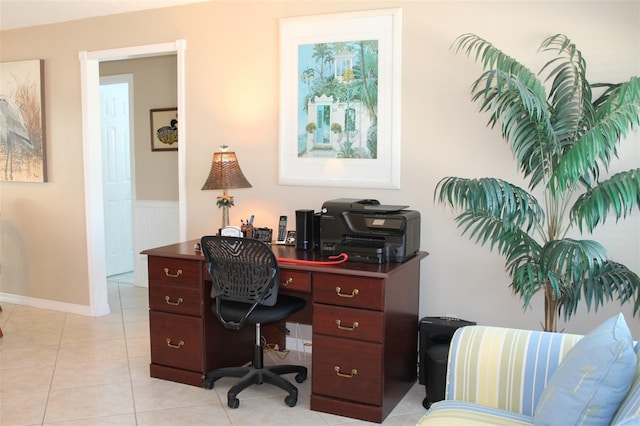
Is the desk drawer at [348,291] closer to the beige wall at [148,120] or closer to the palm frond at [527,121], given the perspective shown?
the palm frond at [527,121]

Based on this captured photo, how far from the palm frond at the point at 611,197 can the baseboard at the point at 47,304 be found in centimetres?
378

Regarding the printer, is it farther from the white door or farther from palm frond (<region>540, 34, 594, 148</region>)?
the white door

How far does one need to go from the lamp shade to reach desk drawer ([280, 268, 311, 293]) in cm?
82

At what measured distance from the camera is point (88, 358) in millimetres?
3777

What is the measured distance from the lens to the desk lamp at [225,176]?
3.60 meters

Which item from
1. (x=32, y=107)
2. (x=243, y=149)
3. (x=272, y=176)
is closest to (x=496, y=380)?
(x=272, y=176)

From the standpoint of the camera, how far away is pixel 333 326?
2.95 m

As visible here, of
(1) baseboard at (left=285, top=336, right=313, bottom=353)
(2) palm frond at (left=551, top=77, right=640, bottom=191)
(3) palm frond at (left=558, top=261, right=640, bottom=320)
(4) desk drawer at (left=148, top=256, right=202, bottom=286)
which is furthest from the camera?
(1) baseboard at (left=285, top=336, right=313, bottom=353)

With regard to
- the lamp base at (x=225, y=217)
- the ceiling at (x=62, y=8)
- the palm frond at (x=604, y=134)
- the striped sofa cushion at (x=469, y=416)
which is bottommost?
the striped sofa cushion at (x=469, y=416)

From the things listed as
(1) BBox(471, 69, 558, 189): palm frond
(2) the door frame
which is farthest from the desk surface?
(2) the door frame

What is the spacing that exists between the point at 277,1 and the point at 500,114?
5.41 feet

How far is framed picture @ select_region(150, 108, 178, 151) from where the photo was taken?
5.28m

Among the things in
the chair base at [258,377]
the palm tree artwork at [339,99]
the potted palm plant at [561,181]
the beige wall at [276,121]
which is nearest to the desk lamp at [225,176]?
the beige wall at [276,121]

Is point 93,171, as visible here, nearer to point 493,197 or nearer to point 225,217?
point 225,217
